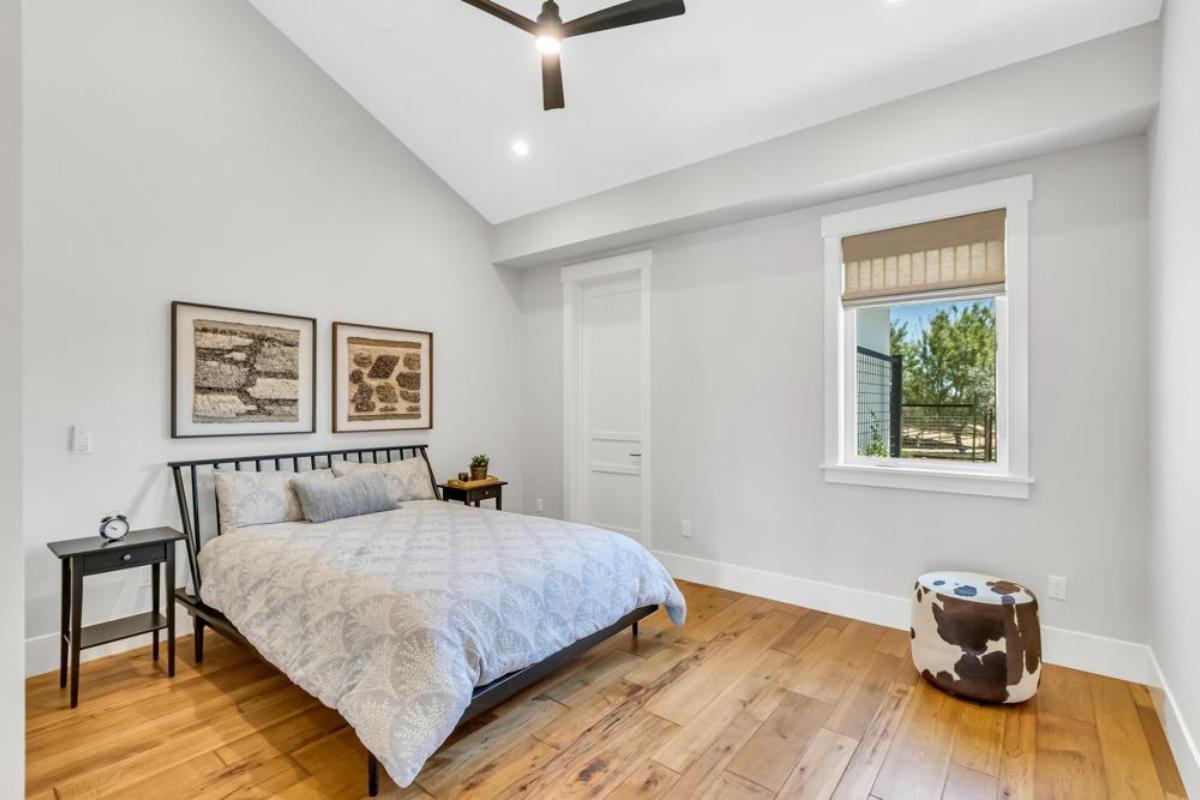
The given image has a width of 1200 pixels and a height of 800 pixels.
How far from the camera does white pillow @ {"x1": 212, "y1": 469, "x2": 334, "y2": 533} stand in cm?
324

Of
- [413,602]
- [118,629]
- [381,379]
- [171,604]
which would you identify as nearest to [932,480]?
[413,602]

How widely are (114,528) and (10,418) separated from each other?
1.87 metres

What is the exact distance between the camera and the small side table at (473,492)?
4473 millimetres

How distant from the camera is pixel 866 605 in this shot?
3.49 meters

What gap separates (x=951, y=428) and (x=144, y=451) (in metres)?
4.54

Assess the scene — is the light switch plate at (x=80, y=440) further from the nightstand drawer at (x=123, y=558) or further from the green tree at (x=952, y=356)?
the green tree at (x=952, y=356)

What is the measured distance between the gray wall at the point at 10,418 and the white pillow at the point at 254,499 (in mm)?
1995

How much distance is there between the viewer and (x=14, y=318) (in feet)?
4.34

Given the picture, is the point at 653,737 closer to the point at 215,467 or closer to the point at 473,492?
the point at 473,492

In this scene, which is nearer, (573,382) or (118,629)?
(118,629)

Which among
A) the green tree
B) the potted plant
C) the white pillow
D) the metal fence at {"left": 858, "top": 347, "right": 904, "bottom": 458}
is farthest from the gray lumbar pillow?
the green tree

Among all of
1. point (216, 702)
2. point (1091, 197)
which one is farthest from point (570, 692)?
point (1091, 197)

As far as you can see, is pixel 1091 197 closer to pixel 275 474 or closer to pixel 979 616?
pixel 979 616

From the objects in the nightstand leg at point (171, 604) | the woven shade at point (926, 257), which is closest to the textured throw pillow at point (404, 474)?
the nightstand leg at point (171, 604)
